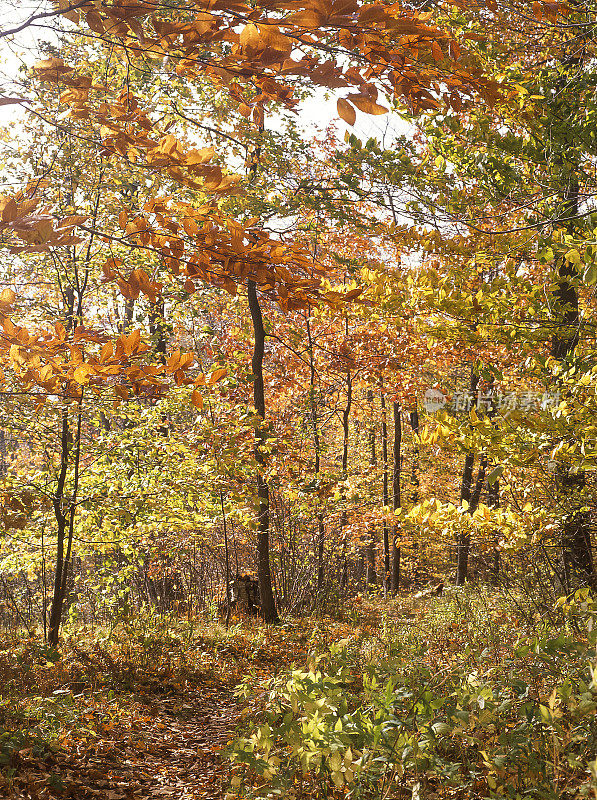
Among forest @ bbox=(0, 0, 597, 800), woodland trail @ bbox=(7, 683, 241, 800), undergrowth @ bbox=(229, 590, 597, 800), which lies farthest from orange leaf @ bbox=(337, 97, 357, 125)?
woodland trail @ bbox=(7, 683, 241, 800)

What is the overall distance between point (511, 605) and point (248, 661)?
3.13 metres

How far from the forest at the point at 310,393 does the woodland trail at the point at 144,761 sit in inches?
1.1

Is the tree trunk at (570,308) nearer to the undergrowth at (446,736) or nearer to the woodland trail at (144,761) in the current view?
the undergrowth at (446,736)

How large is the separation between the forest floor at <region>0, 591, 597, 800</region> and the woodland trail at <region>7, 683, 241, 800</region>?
1 cm

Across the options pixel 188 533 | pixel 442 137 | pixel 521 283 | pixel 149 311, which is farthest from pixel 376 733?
pixel 188 533

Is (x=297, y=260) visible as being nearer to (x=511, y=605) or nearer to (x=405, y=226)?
(x=405, y=226)

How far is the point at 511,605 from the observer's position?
6391 millimetres

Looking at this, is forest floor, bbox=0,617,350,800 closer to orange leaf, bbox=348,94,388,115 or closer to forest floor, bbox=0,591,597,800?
forest floor, bbox=0,591,597,800

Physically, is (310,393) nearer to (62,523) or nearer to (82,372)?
(62,523)

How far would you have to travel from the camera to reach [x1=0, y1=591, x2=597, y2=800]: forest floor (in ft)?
7.84

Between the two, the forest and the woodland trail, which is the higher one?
the forest

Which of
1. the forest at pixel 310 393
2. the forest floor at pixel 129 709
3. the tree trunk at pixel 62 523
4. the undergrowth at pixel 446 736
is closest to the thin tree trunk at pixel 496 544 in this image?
the forest at pixel 310 393

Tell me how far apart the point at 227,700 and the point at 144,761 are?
5.91 feet

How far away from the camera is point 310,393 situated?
29.8 feet
